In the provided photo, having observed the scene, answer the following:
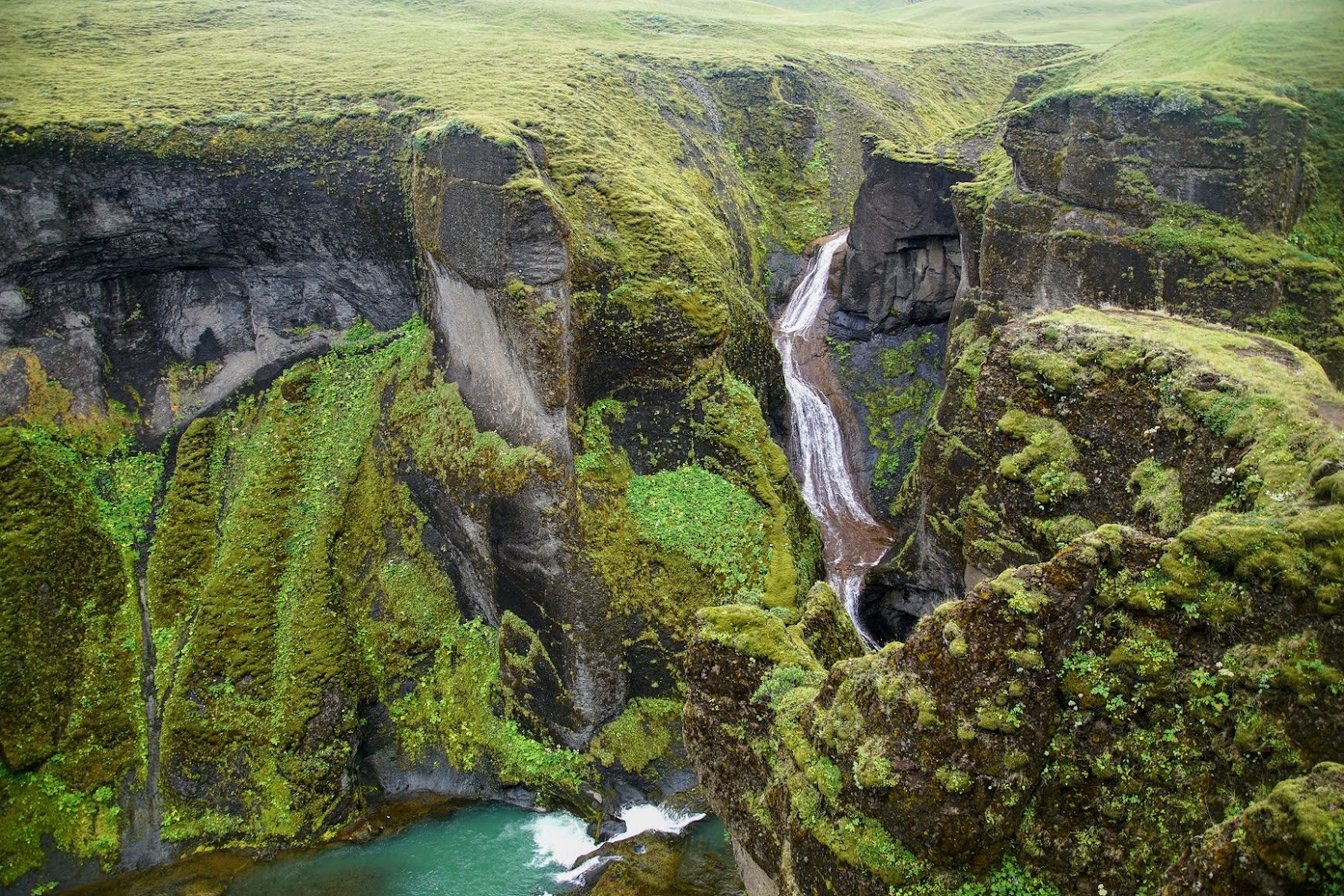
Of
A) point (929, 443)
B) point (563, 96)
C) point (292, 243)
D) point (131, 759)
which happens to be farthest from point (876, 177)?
point (131, 759)

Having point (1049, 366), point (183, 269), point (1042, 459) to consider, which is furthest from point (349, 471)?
point (1049, 366)

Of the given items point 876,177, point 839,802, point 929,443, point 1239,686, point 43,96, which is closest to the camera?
point 1239,686

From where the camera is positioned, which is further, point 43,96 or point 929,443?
point 43,96

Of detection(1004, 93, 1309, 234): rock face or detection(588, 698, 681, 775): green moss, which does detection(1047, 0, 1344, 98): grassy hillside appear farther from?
detection(588, 698, 681, 775): green moss

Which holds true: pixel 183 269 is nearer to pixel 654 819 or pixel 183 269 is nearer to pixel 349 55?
pixel 349 55

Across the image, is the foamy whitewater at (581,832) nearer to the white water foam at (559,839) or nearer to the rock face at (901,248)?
the white water foam at (559,839)

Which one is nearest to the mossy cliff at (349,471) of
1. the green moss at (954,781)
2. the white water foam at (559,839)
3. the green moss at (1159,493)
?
the white water foam at (559,839)

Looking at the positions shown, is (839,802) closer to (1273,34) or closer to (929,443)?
(929,443)

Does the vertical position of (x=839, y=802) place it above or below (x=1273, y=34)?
below
